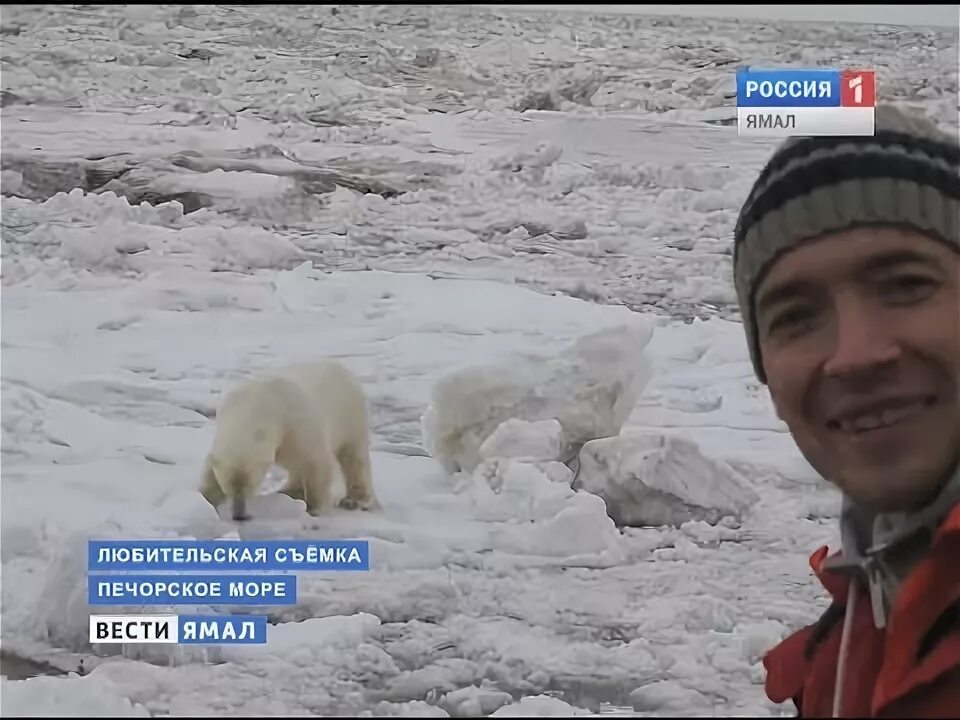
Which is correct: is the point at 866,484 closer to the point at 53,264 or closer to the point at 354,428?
the point at 354,428

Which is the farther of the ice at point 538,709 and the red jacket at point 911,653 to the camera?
the ice at point 538,709

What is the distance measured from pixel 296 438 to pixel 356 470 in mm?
80

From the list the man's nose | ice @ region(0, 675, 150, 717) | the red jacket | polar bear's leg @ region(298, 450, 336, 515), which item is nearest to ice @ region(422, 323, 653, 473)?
polar bear's leg @ region(298, 450, 336, 515)

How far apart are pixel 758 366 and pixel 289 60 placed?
0.68 meters

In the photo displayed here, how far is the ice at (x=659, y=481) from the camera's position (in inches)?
35.6

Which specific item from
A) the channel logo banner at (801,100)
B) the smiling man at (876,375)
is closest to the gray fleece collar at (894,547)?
the smiling man at (876,375)

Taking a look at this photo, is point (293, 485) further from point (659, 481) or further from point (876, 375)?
point (876, 375)

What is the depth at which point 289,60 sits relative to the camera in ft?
3.11

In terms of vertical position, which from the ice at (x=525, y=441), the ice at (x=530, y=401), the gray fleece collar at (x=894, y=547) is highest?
the ice at (x=530, y=401)

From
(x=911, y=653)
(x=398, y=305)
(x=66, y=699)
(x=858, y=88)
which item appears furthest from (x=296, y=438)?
(x=858, y=88)

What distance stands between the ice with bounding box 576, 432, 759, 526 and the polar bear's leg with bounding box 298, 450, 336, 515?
11.7 inches

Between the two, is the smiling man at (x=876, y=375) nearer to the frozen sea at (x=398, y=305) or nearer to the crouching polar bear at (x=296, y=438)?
the frozen sea at (x=398, y=305)

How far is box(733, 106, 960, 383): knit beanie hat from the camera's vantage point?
80cm

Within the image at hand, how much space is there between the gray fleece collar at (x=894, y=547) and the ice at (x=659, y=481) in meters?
0.14
